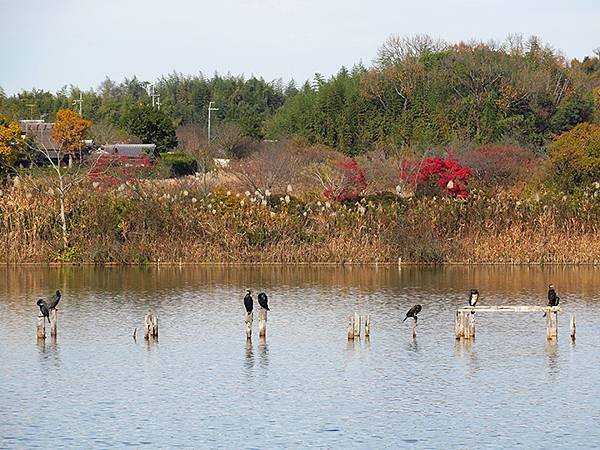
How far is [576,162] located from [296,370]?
30.9 meters

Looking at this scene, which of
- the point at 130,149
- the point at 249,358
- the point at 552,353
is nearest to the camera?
the point at 249,358

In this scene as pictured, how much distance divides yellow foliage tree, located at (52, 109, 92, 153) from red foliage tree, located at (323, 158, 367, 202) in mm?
18808

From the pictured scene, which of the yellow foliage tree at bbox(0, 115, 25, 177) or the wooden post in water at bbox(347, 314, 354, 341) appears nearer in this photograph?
the wooden post in water at bbox(347, 314, 354, 341)

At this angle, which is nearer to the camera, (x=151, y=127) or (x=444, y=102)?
(x=444, y=102)

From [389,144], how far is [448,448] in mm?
49425

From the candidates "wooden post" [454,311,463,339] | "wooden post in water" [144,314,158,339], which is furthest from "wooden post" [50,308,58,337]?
"wooden post" [454,311,463,339]

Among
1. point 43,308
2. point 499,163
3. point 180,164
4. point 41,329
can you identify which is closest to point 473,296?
point 43,308

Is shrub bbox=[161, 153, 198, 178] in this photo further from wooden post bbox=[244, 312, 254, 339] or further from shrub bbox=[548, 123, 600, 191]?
wooden post bbox=[244, 312, 254, 339]

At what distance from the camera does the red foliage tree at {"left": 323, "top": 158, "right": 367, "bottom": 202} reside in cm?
5034

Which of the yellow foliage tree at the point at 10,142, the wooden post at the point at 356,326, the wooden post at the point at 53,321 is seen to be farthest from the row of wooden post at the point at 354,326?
the yellow foliage tree at the point at 10,142

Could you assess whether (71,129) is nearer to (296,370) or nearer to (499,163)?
(499,163)

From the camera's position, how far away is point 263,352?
94.3 ft

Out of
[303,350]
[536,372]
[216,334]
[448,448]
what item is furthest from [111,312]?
[448,448]

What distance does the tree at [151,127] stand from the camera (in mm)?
80625
